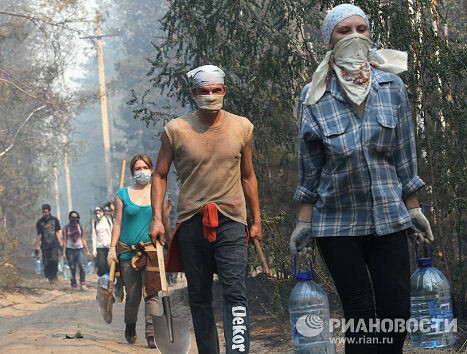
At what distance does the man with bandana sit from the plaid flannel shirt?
1653mm

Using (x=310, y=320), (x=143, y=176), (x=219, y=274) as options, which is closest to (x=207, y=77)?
(x=219, y=274)

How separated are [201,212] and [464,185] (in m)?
2.72

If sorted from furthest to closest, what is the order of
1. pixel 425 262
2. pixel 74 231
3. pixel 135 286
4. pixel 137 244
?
pixel 74 231
pixel 135 286
pixel 137 244
pixel 425 262

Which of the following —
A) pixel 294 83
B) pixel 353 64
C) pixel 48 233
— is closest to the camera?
pixel 353 64

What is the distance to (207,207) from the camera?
6.01m

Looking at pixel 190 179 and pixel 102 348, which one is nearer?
pixel 190 179

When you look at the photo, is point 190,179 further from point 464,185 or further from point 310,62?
point 310,62

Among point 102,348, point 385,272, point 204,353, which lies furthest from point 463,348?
point 102,348

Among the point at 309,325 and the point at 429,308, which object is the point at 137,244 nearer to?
the point at 309,325

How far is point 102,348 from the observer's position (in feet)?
30.4

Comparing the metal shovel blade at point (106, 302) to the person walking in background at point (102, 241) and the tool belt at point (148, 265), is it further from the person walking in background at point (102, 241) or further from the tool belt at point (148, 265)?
→ the person walking in background at point (102, 241)

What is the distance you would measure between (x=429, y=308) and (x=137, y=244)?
318 centimetres

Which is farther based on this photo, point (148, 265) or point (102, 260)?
point (102, 260)

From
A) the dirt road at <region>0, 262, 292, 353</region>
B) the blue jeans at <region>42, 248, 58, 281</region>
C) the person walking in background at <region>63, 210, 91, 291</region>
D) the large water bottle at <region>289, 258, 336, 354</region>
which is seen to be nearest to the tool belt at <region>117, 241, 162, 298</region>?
the dirt road at <region>0, 262, 292, 353</region>
